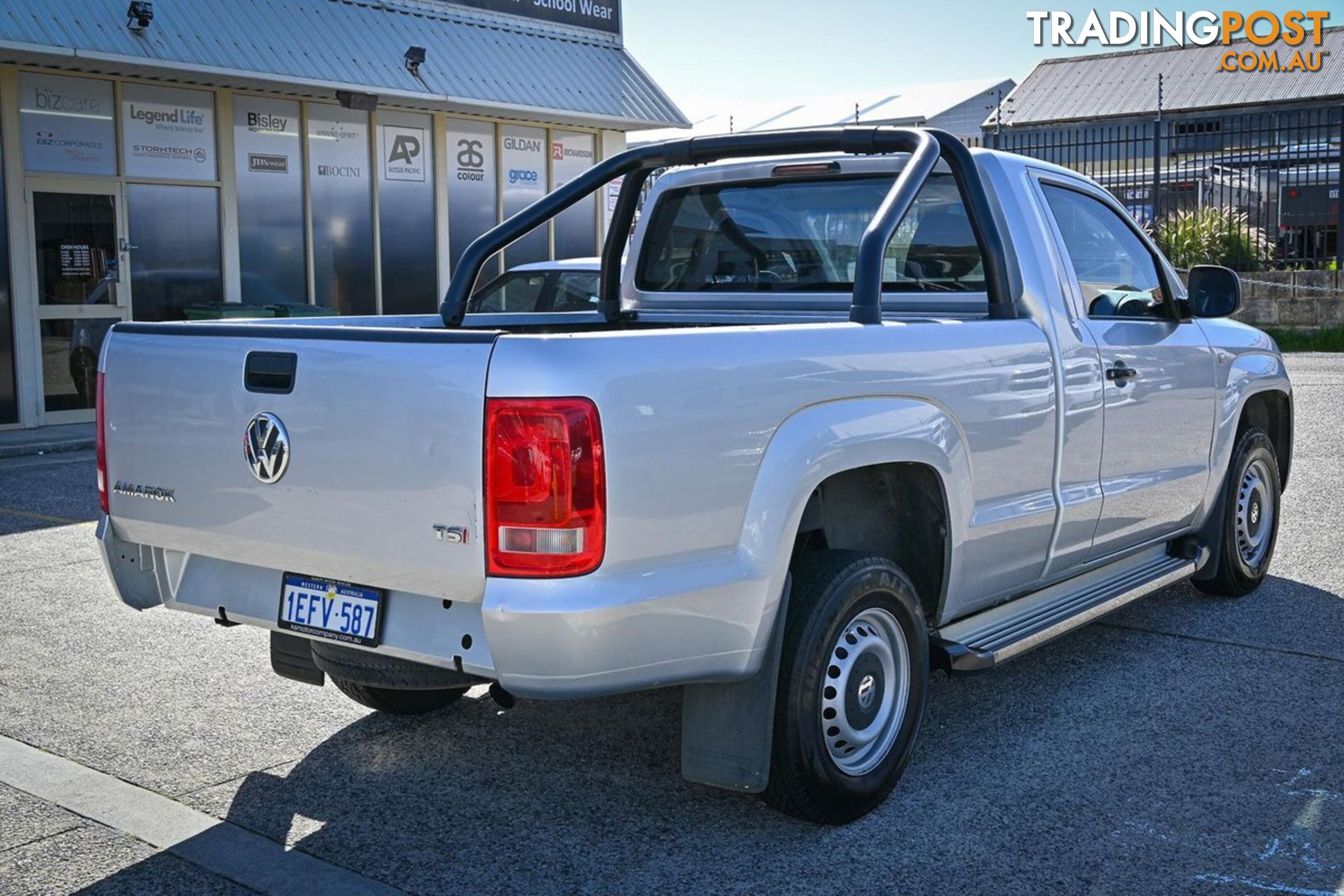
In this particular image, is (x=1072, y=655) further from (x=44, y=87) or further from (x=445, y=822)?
(x=44, y=87)

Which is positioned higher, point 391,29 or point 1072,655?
point 391,29

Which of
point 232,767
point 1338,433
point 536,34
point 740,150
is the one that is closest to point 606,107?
point 536,34

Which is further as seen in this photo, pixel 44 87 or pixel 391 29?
A: pixel 391 29

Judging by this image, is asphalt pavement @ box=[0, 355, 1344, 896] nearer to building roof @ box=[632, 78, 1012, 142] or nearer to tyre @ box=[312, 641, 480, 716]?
tyre @ box=[312, 641, 480, 716]

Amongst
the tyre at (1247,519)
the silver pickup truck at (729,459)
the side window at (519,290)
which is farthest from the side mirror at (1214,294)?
the side window at (519,290)

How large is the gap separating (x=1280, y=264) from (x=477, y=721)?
2040cm

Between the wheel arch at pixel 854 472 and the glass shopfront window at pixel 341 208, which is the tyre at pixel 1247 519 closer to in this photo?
the wheel arch at pixel 854 472

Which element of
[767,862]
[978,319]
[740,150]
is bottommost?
[767,862]

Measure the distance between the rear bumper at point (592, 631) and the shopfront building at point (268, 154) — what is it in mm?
10224

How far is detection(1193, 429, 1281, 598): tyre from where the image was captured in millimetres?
6668

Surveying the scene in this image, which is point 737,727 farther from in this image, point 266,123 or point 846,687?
point 266,123

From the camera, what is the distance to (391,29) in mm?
17266

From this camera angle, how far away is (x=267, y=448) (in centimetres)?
395

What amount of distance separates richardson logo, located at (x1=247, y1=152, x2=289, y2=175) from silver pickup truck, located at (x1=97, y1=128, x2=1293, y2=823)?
11.5 m
